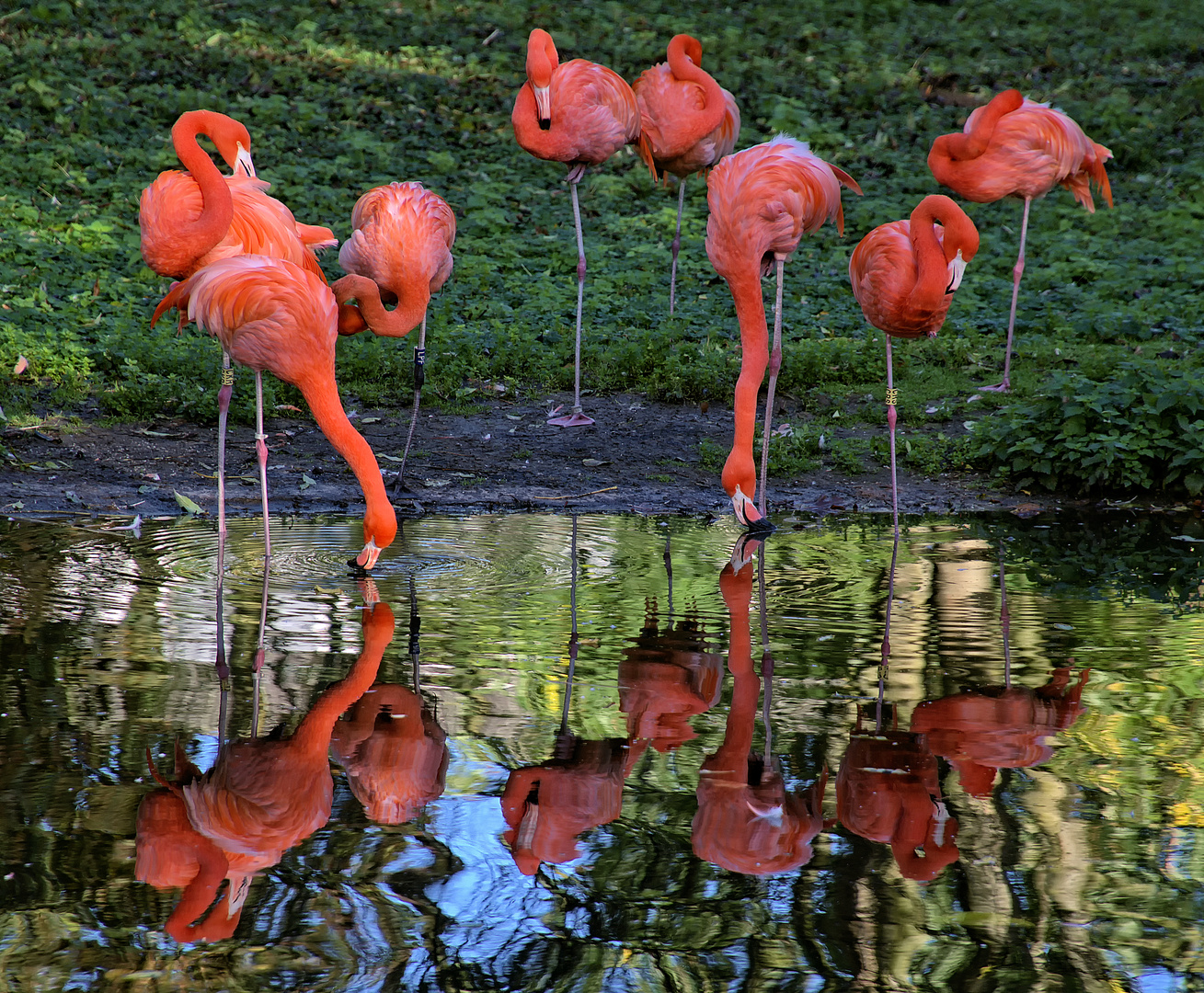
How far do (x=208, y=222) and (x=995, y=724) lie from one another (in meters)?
3.62

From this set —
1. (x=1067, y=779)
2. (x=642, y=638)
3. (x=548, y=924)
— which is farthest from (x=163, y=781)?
(x=1067, y=779)

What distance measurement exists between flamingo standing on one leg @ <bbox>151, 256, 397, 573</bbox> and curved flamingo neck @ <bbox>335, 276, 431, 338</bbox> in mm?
676

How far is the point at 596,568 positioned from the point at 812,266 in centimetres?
567

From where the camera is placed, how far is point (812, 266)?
33.4 ft

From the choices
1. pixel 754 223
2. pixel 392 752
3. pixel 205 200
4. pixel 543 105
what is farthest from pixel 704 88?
pixel 392 752

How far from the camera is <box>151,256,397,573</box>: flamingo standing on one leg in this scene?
4898 mm

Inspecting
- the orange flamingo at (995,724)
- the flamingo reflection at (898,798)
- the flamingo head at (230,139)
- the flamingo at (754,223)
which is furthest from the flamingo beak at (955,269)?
the flamingo head at (230,139)

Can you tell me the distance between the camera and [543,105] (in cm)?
767

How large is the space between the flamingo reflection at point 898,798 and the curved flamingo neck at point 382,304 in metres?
3.16

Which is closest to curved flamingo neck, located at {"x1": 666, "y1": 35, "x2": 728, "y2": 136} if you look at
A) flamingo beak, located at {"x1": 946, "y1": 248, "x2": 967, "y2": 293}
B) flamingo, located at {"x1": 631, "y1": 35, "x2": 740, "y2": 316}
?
flamingo, located at {"x1": 631, "y1": 35, "x2": 740, "y2": 316}

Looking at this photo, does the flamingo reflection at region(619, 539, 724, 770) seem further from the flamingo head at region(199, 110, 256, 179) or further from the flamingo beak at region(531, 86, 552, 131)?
the flamingo beak at region(531, 86, 552, 131)

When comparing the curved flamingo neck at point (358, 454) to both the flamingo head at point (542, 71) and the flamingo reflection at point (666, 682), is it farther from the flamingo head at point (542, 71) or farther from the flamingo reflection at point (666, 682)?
the flamingo head at point (542, 71)

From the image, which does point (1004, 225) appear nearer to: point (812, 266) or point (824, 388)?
point (812, 266)

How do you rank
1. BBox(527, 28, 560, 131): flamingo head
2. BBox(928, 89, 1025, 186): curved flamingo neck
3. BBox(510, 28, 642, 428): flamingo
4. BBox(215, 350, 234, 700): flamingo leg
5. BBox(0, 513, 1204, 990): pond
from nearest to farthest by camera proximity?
BBox(0, 513, 1204, 990): pond → BBox(215, 350, 234, 700): flamingo leg → BBox(527, 28, 560, 131): flamingo head → BBox(510, 28, 642, 428): flamingo → BBox(928, 89, 1025, 186): curved flamingo neck
